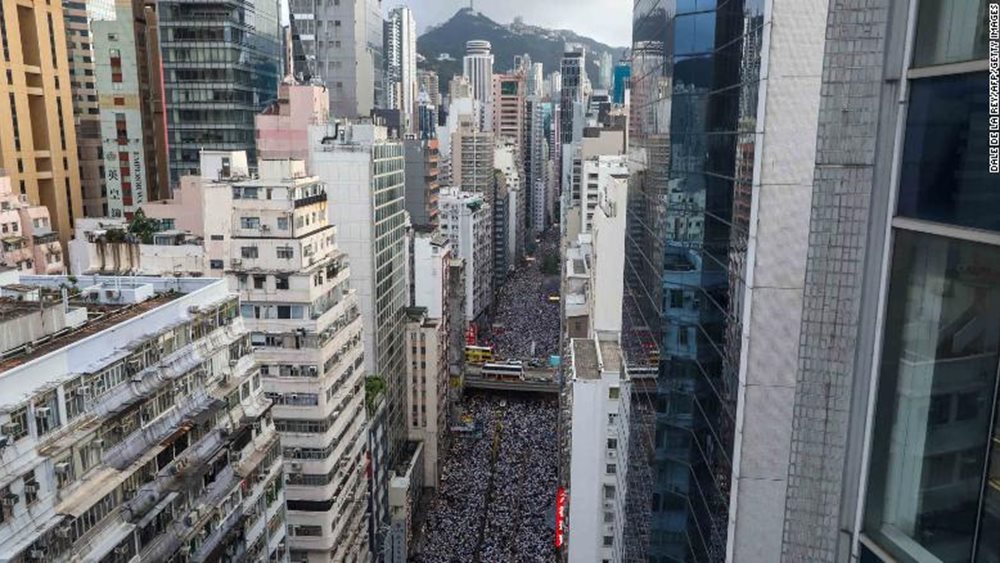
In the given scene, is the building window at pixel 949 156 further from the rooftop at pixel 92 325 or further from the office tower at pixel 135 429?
the rooftop at pixel 92 325

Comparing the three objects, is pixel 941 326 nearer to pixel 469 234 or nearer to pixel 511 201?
pixel 469 234

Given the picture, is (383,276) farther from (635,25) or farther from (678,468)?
(678,468)

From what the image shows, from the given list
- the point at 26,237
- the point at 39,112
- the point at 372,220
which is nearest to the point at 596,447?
the point at 372,220

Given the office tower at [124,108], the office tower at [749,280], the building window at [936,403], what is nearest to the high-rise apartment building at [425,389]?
the office tower at [124,108]

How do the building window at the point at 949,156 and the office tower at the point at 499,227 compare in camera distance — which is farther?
the office tower at the point at 499,227

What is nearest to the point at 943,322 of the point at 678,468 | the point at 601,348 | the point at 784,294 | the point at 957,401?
the point at 957,401

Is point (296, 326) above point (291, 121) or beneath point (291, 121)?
beneath
